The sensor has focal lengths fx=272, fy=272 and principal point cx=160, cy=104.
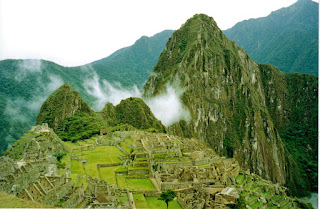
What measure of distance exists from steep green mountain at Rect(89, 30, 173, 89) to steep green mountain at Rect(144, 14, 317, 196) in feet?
50.3

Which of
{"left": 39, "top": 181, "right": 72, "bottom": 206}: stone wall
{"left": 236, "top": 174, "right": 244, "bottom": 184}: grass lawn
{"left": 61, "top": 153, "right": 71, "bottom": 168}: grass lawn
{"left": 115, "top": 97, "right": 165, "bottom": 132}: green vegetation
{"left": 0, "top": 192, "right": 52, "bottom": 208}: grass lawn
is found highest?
{"left": 0, "top": 192, "right": 52, "bottom": 208}: grass lawn

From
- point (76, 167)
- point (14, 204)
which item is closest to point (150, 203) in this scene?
point (76, 167)

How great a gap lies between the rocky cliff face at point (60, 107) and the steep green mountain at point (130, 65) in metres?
37.9

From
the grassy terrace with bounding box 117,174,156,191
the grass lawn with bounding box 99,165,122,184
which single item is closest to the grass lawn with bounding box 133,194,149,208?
the grassy terrace with bounding box 117,174,156,191

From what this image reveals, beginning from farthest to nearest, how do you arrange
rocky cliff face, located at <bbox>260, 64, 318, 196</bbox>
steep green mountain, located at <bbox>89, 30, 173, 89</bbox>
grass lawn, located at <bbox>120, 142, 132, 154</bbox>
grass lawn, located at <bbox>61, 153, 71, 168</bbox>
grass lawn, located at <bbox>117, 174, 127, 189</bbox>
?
rocky cliff face, located at <bbox>260, 64, 318, 196</bbox>
steep green mountain, located at <bbox>89, 30, 173, 89</bbox>
grass lawn, located at <bbox>120, 142, 132, 154</bbox>
grass lawn, located at <bbox>61, 153, 71, 168</bbox>
grass lawn, located at <bbox>117, 174, 127, 189</bbox>

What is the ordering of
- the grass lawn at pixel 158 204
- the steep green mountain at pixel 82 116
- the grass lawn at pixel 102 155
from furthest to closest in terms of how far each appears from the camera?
the steep green mountain at pixel 82 116
the grass lawn at pixel 102 155
the grass lawn at pixel 158 204

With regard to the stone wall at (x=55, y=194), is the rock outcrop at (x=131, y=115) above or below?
below

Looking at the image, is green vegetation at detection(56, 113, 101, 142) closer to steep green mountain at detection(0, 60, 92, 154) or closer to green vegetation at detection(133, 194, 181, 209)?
steep green mountain at detection(0, 60, 92, 154)

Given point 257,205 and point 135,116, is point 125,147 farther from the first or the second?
point 135,116

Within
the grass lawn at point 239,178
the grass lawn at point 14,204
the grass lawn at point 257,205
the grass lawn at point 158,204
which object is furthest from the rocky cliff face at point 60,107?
the grass lawn at point 14,204

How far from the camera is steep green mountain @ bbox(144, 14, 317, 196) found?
121812mm

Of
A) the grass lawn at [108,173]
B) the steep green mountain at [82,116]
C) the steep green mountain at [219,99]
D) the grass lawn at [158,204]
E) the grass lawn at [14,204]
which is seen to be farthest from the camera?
the steep green mountain at [219,99]

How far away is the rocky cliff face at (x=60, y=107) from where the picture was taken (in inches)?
2859

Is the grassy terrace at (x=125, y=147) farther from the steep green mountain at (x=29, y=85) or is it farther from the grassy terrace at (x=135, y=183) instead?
the steep green mountain at (x=29, y=85)
